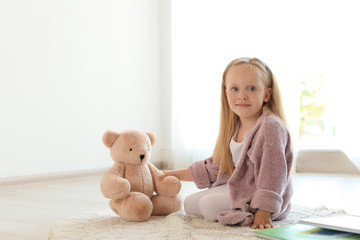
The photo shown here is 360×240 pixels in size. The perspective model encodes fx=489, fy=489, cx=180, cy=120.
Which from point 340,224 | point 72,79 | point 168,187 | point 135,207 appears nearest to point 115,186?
point 135,207

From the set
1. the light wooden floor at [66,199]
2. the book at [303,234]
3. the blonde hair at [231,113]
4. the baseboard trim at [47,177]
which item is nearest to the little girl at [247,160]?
the blonde hair at [231,113]

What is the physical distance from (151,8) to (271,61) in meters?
0.95

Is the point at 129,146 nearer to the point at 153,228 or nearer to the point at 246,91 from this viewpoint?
the point at 153,228

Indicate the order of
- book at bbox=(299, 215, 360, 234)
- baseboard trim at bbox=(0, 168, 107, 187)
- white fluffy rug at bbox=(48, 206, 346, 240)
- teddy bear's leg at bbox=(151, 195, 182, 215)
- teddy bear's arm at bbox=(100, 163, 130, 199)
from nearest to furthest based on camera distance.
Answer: book at bbox=(299, 215, 360, 234) → white fluffy rug at bbox=(48, 206, 346, 240) → teddy bear's arm at bbox=(100, 163, 130, 199) → teddy bear's leg at bbox=(151, 195, 182, 215) → baseboard trim at bbox=(0, 168, 107, 187)

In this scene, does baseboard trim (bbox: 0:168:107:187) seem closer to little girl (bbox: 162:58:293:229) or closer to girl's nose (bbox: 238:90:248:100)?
little girl (bbox: 162:58:293:229)

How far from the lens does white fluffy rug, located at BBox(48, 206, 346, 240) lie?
1219 mm

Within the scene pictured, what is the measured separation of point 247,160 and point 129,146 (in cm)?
35

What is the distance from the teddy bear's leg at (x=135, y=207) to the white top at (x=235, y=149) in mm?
291

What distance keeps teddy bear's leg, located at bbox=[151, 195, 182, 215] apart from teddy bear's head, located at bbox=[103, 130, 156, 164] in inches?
4.8

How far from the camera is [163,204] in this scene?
1.49 metres

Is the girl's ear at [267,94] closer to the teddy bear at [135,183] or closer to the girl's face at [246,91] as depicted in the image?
the girl's face at [246,91]

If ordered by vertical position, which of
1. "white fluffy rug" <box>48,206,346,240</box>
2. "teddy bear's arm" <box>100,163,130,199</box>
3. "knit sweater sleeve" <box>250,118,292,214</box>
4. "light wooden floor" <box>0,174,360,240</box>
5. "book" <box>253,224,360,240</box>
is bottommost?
"light wooden floor" <box>0,174,360,240</box>

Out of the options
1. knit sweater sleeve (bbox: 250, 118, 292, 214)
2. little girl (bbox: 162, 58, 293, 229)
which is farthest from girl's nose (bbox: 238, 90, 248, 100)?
knit sweater sleeve (bbox: 250, 118, 292, 214)

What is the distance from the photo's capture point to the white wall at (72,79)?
250 centimetres
